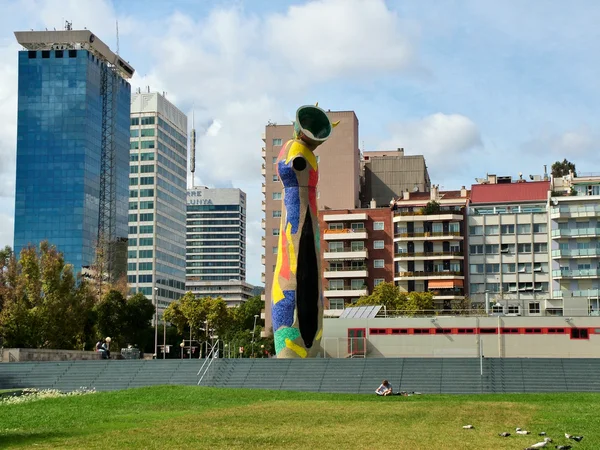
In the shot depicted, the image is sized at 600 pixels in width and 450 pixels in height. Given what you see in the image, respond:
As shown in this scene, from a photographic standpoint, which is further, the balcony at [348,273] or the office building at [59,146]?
the office building at [59,146]

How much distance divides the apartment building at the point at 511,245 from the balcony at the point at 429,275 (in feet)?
6.86

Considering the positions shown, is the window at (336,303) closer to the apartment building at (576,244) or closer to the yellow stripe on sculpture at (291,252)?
the apartment building at (576,244)

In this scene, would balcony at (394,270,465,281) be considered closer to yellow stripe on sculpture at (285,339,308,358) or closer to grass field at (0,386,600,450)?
yellow stripe on sculpture at (285,339,308,358)

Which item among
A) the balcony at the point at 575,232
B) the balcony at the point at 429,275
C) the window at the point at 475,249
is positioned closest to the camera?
the balcony at the point at 575,232

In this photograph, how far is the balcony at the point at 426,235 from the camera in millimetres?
88000

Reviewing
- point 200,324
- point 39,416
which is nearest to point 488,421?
point 39,416

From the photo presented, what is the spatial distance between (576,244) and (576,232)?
115 centimetres

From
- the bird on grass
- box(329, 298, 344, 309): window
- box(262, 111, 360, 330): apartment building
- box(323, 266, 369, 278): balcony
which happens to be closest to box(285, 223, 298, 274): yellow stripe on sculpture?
the bird on grass

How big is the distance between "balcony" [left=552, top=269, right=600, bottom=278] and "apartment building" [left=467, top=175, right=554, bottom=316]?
68.3 inches

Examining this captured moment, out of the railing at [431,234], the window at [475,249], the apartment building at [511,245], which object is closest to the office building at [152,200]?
the railing at [431,234]

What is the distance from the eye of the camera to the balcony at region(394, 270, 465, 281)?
87.2 metres

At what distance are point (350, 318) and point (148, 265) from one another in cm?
9398

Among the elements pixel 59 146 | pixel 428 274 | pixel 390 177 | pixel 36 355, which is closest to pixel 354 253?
pixel 428 274

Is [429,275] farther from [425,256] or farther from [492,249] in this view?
[492,249]
